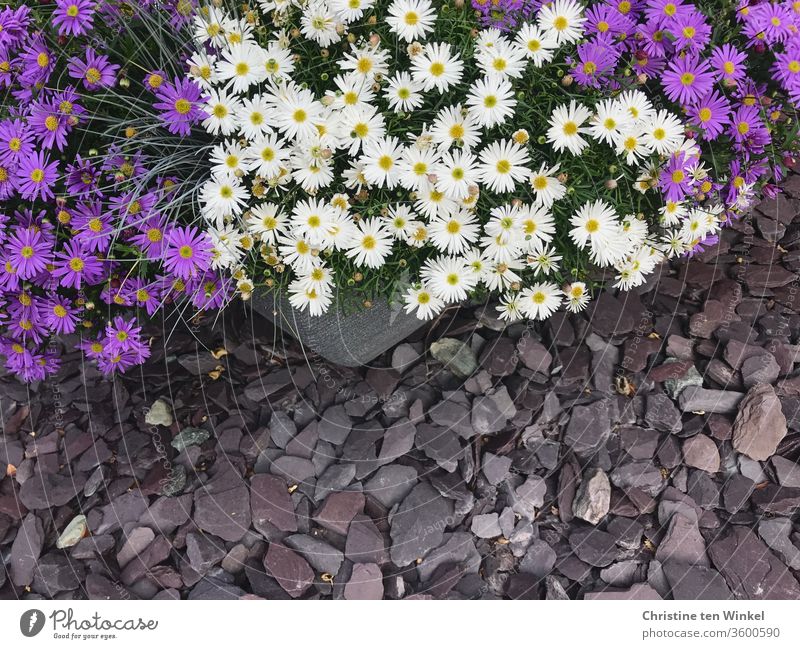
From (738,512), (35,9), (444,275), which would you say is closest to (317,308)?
(444,275)

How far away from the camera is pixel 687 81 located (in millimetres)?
1693

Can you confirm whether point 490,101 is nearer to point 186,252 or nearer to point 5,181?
point 186,252

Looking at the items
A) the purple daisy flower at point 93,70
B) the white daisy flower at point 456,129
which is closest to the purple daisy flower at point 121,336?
the purple daisy flower at point 93,70

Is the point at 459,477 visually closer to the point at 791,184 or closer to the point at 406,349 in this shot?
the point at 406,349

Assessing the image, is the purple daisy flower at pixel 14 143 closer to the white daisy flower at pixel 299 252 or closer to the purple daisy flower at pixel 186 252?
the purple daisy flower at pixel 186 252

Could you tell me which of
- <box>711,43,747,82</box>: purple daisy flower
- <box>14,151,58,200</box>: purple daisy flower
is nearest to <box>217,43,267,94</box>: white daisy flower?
<box>14,151,58,200</box>: purple daisy flower

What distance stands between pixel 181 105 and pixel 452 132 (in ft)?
2.14

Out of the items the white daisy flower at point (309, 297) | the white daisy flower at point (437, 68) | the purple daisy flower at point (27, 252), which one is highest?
the white daisy flower at point (437, 68)

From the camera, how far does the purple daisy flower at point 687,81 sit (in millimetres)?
1687

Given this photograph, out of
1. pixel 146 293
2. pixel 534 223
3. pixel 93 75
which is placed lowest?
pixel 146 293

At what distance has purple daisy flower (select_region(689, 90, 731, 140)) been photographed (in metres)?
1.71

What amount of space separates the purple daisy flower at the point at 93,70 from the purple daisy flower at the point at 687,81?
1328 millimetres

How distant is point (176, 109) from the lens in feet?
5.61
